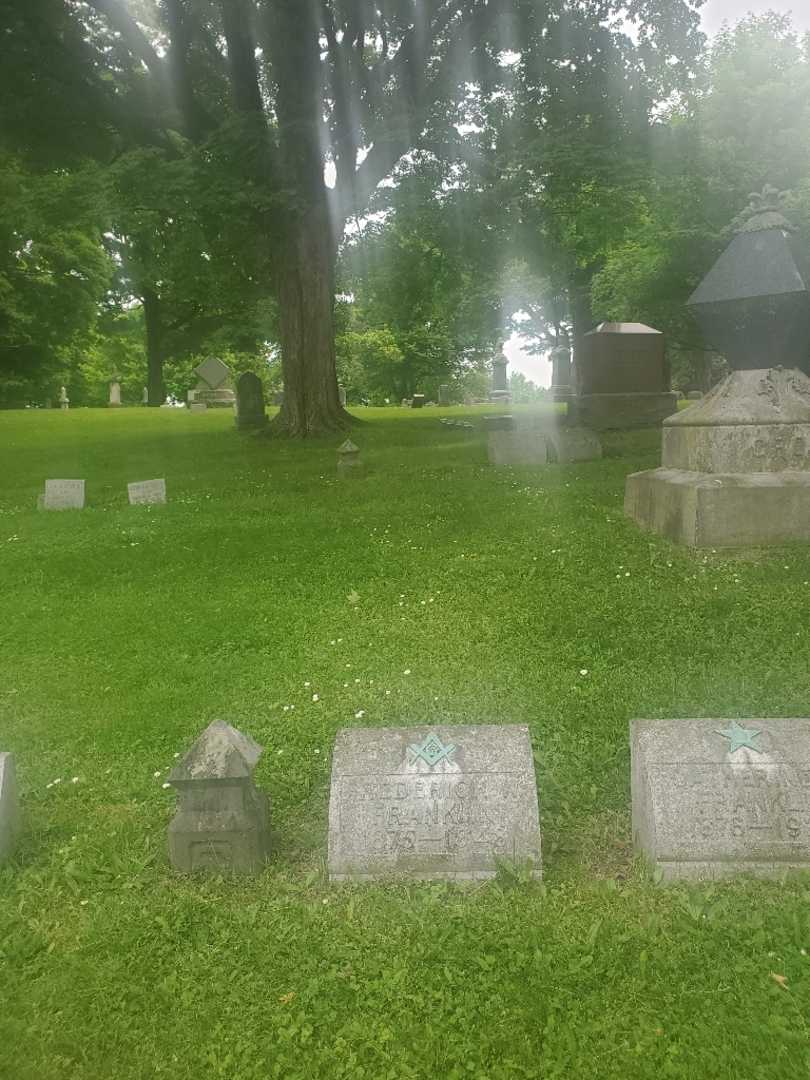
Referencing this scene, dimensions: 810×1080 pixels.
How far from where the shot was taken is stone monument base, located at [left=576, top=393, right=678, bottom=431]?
75.5 feet

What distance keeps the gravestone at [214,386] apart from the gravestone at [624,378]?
23058 mm

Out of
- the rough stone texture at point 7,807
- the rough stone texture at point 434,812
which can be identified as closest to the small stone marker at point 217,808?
the rough stone texture at point 434,812

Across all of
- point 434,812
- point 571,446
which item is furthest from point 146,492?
point 434,812

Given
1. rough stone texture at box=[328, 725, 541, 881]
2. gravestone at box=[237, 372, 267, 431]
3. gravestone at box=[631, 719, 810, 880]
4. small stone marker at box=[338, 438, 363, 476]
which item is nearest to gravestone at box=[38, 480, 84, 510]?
small stone marker at box=[338, 438, 363, 476]

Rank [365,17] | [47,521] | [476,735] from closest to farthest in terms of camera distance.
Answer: [476,735], [47,521], [365,17]

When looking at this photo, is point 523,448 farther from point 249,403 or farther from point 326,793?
point 249,403

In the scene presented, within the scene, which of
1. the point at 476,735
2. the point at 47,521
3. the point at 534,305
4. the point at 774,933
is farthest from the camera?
the point at 534,305

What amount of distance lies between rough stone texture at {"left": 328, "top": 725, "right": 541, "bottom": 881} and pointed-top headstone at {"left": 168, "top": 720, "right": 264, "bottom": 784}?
1.43ft

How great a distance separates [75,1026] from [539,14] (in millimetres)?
21223

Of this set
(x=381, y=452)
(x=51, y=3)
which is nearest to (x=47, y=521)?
(x=381, y=452)

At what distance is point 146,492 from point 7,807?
919cm

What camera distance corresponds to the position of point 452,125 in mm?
18172

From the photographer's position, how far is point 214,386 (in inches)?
1694

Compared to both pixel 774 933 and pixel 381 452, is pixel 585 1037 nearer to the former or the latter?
pixel 774 933
